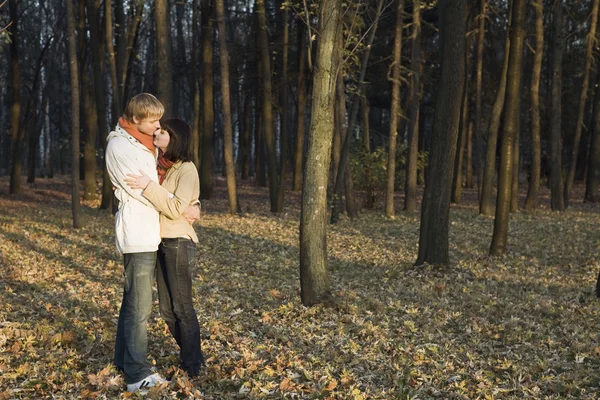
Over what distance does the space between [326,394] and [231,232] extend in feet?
35.0

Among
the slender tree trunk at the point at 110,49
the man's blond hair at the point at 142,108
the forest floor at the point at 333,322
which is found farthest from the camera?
the slender tree trunk at the point at 110,49

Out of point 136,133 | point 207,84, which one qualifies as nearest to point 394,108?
point 207,84

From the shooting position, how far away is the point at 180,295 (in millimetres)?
5176

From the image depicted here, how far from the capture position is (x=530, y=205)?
2114cm

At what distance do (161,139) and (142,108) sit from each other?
12.2 inches

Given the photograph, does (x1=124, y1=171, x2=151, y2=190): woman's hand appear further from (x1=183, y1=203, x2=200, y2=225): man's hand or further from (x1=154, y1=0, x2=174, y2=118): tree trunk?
(x1=154, y1=0, x2=174, y2=118): tree trunk

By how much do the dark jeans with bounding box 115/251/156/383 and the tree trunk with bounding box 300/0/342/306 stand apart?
3.31 m

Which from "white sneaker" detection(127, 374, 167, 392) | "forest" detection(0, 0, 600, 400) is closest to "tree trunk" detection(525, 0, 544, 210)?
"forest" detection(0, 0, 600, 400)

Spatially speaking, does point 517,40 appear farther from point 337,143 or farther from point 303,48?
point 303,48

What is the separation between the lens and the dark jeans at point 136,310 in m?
4.88

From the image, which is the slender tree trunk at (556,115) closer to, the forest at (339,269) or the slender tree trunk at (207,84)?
the forest at (339,269)

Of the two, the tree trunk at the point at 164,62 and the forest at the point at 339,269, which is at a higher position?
the tree trunk at the point at 164,62

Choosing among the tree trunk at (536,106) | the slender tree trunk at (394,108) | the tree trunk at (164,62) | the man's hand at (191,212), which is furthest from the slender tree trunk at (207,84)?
the man's hand at (191,212)

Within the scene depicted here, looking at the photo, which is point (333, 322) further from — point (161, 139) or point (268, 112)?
point (268, 112)
